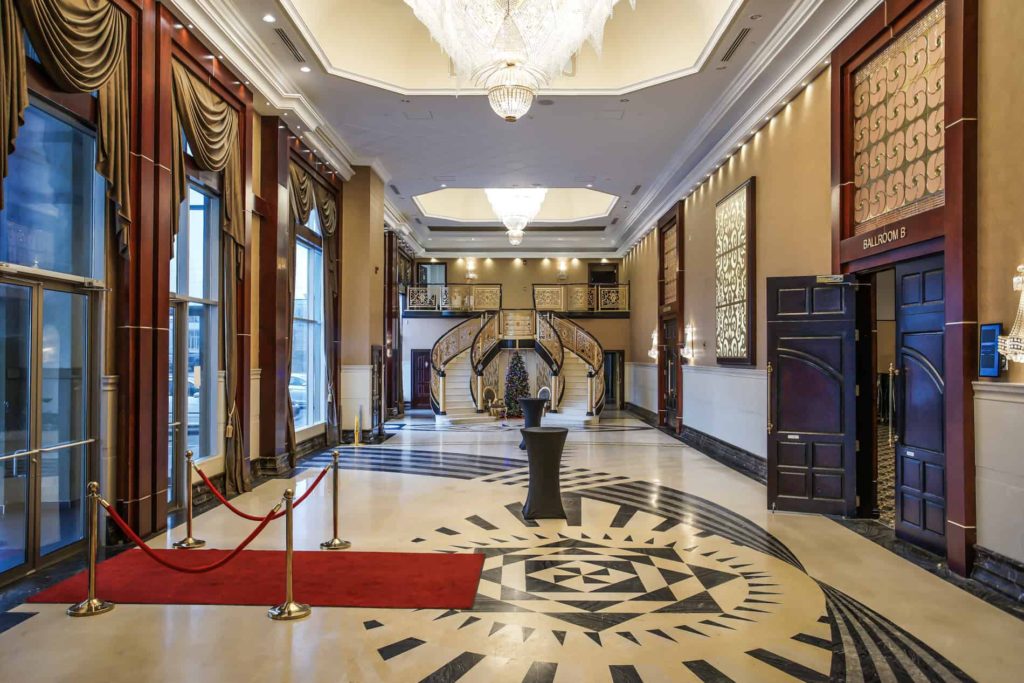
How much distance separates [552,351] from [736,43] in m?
11.3

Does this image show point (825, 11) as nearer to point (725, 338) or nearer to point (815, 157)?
point (815, 157)

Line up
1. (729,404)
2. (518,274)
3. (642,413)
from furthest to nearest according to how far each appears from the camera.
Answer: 1. (518,274)
2. (642,413)
3. (729,404)

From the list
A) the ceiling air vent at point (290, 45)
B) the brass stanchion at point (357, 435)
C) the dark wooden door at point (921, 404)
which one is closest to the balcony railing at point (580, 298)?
the brass stanchion at point (357, 435)

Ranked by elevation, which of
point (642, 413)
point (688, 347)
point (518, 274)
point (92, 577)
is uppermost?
point (518, 274)

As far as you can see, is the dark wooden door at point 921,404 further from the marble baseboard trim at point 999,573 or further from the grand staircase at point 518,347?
the grand staircase at point 518,347

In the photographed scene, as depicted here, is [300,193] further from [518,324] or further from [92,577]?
[518,324]

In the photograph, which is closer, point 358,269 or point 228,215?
point 228,215

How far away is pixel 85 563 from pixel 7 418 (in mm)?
1283

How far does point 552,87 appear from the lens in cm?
897

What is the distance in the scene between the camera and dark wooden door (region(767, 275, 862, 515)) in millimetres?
6574

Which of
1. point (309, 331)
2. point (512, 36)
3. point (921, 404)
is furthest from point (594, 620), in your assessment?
point (309, 331)

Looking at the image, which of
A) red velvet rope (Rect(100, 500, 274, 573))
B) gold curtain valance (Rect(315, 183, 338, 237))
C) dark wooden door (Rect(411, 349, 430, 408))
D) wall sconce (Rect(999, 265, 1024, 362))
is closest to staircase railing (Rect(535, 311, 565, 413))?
dark wooden door (Rect(411, 349, 430, 408))

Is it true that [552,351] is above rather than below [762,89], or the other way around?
below

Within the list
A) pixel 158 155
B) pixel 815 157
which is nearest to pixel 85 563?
pixel 158 155
